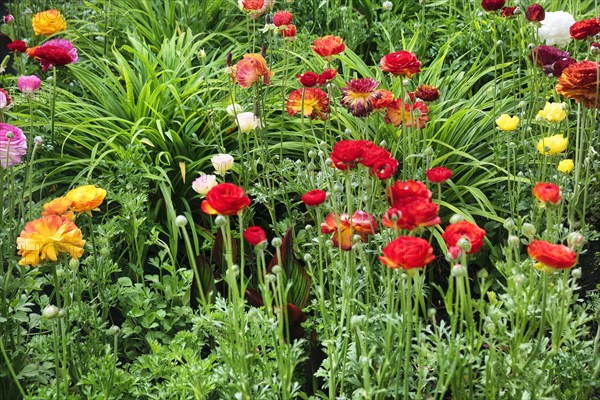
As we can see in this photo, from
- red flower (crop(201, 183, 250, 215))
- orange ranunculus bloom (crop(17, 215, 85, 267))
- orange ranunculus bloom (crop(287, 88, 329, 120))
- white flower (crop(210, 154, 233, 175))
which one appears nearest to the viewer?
red flower (crop(201, 183, 250, 215))

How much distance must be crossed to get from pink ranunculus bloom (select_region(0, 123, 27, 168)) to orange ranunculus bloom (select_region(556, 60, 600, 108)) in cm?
141

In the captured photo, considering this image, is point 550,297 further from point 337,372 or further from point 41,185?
point 41,185

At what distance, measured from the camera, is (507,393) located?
191 cm

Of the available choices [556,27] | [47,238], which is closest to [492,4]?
[556,27]

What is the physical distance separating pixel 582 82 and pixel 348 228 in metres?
0.73

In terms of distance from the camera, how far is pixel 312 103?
251 centimetres

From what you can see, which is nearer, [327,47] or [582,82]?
[582,82]

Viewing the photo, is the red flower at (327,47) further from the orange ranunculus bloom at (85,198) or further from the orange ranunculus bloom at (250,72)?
the orange ranunculus bloom at (85,198)

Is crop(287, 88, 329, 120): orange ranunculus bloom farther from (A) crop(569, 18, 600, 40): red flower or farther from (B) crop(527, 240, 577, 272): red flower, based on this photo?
(B) crop(527, 240, 577, 272): red flower

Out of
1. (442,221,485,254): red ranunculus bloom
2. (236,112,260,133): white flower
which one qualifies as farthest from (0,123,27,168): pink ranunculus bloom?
(442,221,485,254): red ranunculus bloom

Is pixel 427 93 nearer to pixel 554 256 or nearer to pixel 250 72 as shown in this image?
pixel 250 72

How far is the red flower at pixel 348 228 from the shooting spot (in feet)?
6.41

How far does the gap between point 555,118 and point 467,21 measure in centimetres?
145

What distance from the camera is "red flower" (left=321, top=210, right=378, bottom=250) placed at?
6.41ft
